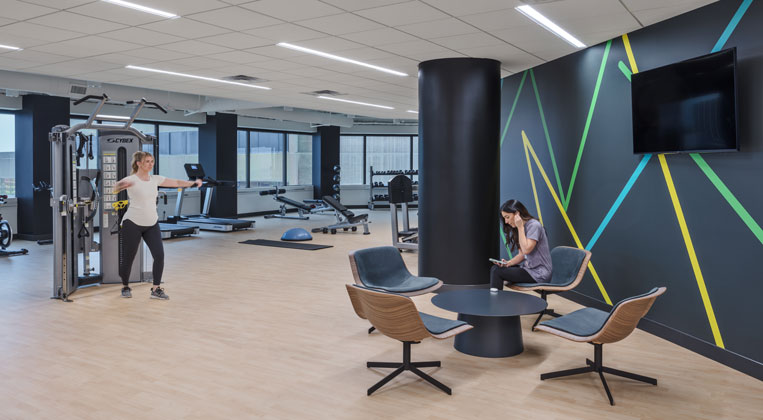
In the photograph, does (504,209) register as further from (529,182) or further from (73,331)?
(73,331)

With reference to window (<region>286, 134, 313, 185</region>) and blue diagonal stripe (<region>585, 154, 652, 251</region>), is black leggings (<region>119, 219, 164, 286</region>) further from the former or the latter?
window (<region>286, 134, 313, 185</region>)

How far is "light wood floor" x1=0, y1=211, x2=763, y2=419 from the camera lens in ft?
10.3

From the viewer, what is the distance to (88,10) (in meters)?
4.41

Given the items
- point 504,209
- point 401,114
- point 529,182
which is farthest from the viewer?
point 401,114

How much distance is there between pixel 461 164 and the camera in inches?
237

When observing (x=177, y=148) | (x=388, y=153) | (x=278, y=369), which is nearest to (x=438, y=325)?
(x=278, y=369)

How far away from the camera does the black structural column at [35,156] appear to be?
9.52m

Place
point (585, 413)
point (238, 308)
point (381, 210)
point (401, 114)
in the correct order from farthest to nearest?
point (381, 210), point (401, 114), point (238, 308), point (585, 413)

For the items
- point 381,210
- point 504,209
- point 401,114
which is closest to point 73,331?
point 504,209

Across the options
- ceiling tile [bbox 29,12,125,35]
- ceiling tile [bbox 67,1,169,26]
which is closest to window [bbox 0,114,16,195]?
ceiling tile [bbox 29,12,125,35]

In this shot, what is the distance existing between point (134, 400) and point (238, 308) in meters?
2.19

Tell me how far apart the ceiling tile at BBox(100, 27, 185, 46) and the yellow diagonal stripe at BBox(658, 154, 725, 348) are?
179 inches

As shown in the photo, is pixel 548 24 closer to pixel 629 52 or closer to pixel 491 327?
pixel 629 52

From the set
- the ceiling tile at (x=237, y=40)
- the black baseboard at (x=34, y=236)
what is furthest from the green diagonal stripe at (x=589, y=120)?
the black baseboard at (x=34, y=236)
